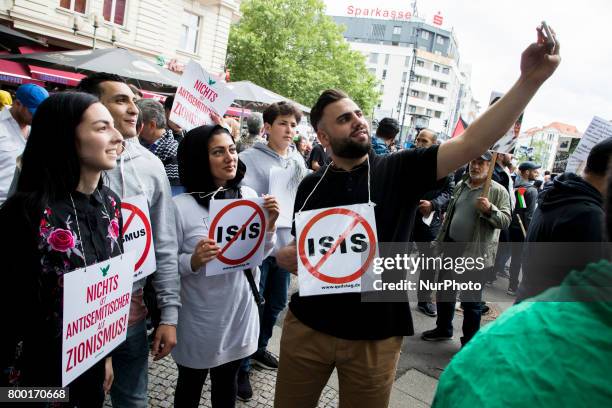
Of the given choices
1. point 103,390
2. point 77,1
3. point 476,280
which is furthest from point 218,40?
point 103,390

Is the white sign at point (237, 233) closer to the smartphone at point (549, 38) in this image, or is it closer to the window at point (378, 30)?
the smartphone at point (549, 38)

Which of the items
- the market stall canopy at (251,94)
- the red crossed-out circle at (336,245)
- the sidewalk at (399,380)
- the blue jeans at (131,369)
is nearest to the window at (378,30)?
the market stall canopy at (251,94)

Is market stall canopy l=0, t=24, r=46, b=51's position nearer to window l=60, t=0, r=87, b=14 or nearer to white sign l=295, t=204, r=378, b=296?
window l=60, t=0, r=87, b=14

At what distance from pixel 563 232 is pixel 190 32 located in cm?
2233

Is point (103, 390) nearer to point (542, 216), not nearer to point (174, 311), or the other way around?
point (174, 311)

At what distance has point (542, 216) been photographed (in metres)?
2.51

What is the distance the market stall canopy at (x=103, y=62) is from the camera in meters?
7.83

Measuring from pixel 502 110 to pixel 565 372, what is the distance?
1189 millimetres

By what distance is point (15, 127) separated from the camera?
380 centimetres

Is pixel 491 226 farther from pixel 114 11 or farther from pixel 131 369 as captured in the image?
pixel 114 11

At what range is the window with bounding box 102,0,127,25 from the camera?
56.0 feet

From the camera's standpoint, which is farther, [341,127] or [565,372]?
[341,127]

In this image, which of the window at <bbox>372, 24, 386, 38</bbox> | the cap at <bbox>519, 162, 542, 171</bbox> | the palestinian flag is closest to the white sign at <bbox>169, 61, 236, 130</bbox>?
the palestinian flag

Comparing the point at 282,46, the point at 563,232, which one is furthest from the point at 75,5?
the point at 563,232
